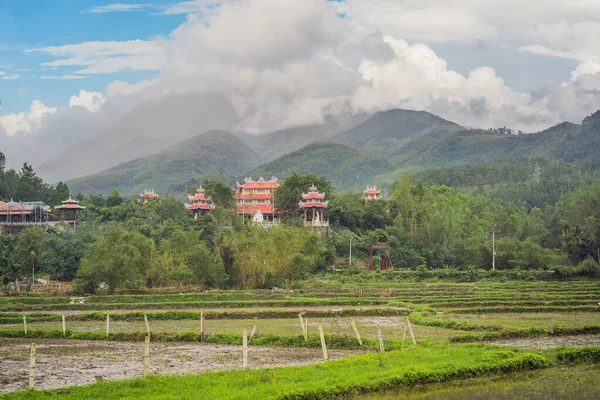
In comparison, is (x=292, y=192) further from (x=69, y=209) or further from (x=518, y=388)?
(x=518, y=388)

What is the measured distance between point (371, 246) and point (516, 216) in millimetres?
18961

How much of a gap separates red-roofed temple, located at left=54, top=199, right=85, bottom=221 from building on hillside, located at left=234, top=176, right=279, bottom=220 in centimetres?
1611

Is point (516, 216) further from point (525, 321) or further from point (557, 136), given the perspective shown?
point (557, 136)

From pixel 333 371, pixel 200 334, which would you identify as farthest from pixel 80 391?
pixel 200 334

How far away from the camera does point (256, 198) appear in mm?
76750

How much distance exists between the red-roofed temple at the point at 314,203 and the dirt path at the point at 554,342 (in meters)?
39.9

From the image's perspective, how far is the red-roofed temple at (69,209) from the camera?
67.4m

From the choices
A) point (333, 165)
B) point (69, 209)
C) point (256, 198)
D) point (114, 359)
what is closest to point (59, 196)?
point (69, 209)

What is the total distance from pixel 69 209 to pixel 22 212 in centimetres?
460

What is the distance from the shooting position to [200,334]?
26.9m

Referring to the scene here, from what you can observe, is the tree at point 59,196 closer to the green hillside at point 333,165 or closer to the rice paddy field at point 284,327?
the rice paddy field at point 284,327

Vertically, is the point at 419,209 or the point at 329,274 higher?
the point at 419,209

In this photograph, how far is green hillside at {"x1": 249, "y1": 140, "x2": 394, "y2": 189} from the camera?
510 ft

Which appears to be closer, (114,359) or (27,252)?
(114,359)
